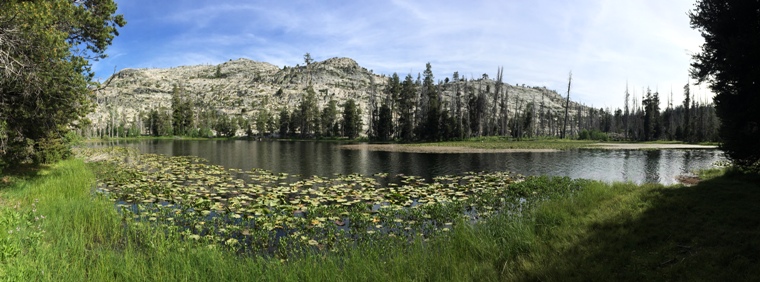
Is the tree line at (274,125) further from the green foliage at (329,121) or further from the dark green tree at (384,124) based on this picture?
the dark green tree at (384,124)

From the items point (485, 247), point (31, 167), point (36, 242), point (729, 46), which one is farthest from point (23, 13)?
point (729, 46)

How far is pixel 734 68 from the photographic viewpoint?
54.9ft

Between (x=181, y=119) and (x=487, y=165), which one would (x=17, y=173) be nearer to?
(x=487, y=165)

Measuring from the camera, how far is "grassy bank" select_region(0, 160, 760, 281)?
740cm

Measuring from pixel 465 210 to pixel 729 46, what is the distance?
49.2ft

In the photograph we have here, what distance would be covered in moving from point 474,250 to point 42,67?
733 inches

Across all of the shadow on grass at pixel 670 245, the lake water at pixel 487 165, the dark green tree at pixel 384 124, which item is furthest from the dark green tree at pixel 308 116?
the shadow on grass at pixel 670 245

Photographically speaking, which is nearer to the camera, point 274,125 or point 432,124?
point 432,124

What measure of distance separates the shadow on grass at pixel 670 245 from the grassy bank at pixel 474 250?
0.02 meters

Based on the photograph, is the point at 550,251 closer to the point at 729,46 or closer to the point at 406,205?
the point at 406,205

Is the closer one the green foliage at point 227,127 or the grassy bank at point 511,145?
the grassy bank at point 511,145

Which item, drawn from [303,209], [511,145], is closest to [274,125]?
[511,145]

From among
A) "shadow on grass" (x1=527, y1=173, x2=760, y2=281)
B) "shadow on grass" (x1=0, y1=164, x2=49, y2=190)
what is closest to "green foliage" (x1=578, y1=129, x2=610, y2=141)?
"shadow on grass" (x1=527, y1=173, x2=760, y2=281)

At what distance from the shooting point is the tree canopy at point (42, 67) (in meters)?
12.2
